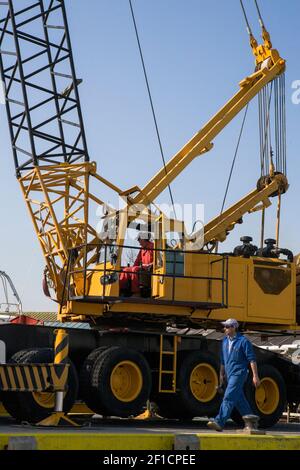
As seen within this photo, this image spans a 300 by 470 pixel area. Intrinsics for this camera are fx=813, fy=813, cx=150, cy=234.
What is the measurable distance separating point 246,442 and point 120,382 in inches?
225

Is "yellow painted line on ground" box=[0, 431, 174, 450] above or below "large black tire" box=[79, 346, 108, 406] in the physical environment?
below

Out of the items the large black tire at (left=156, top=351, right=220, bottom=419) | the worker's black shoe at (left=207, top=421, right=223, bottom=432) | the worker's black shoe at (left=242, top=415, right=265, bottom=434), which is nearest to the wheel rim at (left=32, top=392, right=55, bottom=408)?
the large black tire at (left=156, top=351, right=220, bottom=419)

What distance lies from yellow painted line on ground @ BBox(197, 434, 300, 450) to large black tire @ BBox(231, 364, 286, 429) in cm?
660

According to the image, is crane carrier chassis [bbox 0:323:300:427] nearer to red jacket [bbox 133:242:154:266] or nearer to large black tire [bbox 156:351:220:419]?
large black tire [bbox 156:351:220:419]

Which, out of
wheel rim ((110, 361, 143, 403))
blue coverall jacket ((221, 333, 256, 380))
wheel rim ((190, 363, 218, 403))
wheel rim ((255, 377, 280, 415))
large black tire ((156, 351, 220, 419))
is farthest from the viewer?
wheel rim ((255, 377, 280, 415))

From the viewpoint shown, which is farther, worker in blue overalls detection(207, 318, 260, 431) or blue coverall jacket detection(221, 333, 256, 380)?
blue coverall jacket detection(221, 333, 256, 380)

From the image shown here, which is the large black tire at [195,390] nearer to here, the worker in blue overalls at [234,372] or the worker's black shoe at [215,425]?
the worker in blue overalls at [234,372]

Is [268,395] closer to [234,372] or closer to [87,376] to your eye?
[87,376]

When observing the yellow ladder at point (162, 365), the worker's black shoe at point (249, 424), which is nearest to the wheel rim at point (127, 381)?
the yellow ladder at point (162, 365)

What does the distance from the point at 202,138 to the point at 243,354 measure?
31.6 ft

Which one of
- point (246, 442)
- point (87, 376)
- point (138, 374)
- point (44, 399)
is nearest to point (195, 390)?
point (138, 374)

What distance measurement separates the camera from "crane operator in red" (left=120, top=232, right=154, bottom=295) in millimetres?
16875

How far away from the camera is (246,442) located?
9.98 m
